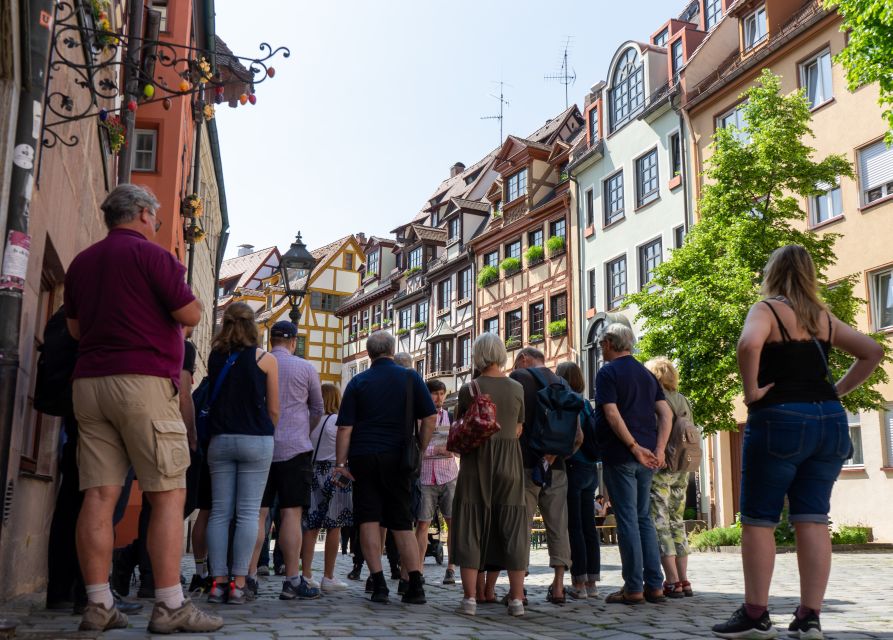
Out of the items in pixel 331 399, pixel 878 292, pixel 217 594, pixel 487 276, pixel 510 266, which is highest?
pixel 510 266

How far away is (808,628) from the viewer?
511 centimetres

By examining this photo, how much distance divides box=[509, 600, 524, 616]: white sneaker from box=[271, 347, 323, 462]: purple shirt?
1.88m

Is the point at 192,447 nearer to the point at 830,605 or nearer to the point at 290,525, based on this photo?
the point at 290,525

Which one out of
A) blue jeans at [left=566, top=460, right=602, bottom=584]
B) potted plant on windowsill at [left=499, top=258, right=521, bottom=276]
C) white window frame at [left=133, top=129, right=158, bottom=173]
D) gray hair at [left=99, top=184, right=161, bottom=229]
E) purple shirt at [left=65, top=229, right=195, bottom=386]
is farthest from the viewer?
potted plant on windowsill at [left=499, top=258, right=521, bottom=276]

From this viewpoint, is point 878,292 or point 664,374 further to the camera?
point 878,292

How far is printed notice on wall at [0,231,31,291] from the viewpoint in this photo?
4.77m

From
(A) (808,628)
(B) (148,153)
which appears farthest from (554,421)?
(B) (148,153)

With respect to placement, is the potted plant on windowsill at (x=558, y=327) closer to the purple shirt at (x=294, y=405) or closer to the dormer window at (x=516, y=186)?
the dormer window at (x=516, y=186)

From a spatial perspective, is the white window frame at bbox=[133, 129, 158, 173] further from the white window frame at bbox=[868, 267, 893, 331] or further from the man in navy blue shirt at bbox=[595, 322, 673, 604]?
the white window frame at bbox=[868, 267, 893, 331]

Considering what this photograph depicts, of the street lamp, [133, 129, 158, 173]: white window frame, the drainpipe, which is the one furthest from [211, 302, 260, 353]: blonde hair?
[133, 129, 158, 173]: white window frame

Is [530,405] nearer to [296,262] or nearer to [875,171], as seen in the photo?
[296,262]

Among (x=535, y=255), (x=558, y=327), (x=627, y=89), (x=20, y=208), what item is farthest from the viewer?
(x=535, y=255)

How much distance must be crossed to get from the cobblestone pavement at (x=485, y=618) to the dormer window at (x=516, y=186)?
3230cm

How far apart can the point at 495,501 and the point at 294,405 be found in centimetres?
167
